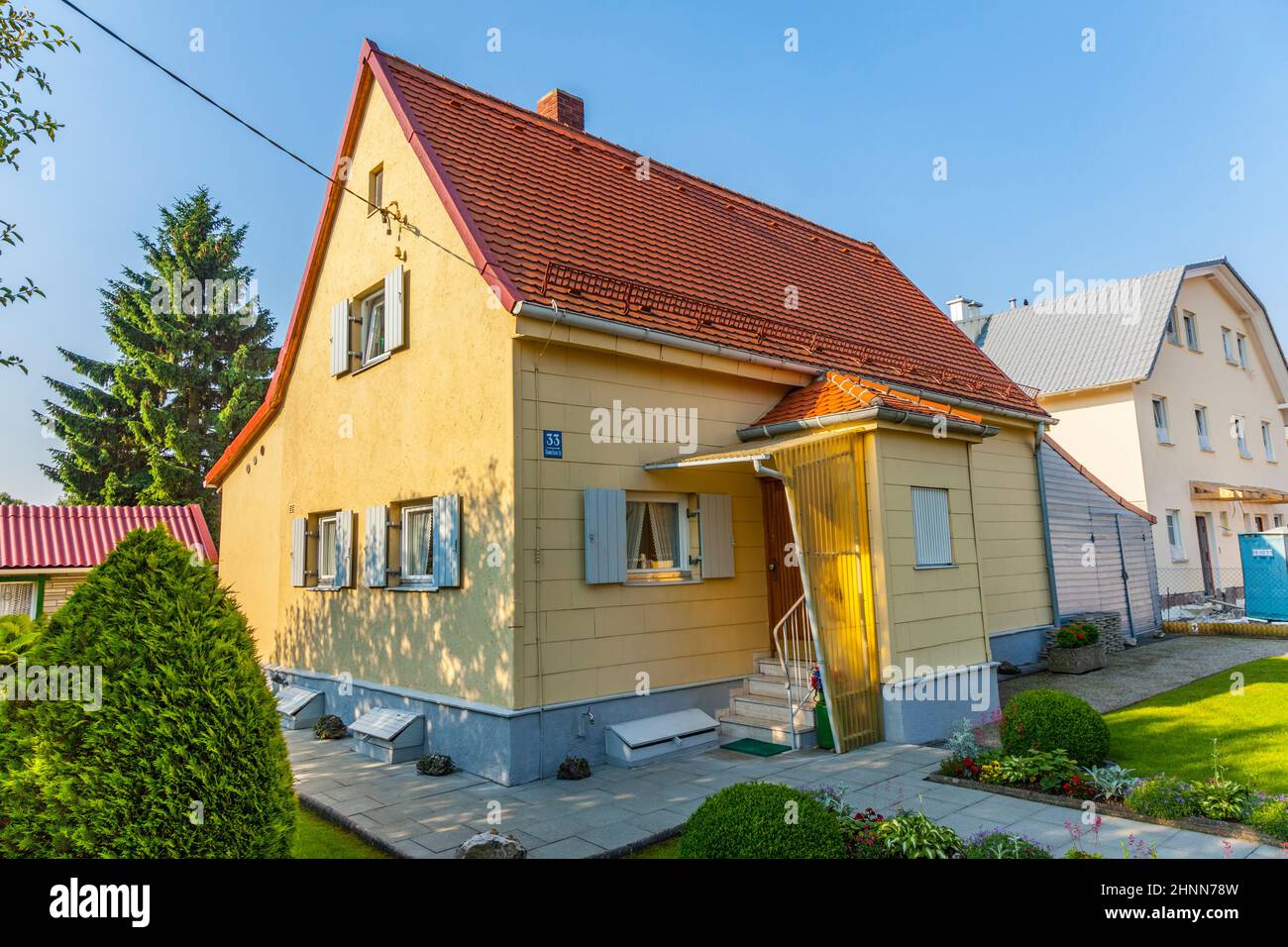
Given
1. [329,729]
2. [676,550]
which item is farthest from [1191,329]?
[329,729]

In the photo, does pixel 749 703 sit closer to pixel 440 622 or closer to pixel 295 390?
pixel 440 622

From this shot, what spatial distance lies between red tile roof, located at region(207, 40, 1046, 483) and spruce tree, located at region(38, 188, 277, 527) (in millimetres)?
13495

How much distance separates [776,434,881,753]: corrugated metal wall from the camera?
27.1 feet

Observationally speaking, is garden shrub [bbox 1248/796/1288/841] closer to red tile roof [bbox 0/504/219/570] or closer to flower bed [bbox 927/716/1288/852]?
flower bed [bbox 927/716/1288/852]

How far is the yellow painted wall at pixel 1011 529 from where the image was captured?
12.7 meters

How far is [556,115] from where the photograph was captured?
13.1m

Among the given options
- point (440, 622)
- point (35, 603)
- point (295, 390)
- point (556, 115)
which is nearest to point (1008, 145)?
point (556, 115)

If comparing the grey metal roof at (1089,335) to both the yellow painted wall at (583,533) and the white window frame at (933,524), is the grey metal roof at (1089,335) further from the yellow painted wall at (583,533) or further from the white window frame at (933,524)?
the yellow painted wall at (583,533)

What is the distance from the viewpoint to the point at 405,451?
9703mm

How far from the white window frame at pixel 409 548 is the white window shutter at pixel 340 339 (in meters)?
2.86

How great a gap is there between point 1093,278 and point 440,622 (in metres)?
25.3

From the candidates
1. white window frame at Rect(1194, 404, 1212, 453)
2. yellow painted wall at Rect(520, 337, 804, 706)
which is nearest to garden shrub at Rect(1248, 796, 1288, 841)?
yellow painted wall at Rect(520, 337, 804, 706)

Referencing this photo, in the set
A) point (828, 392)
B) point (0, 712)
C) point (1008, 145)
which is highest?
point (1008, 145)

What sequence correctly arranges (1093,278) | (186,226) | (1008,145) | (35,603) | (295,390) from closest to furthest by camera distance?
(1008,145), (295,390), (35,603), (1093,278), (186,226)
